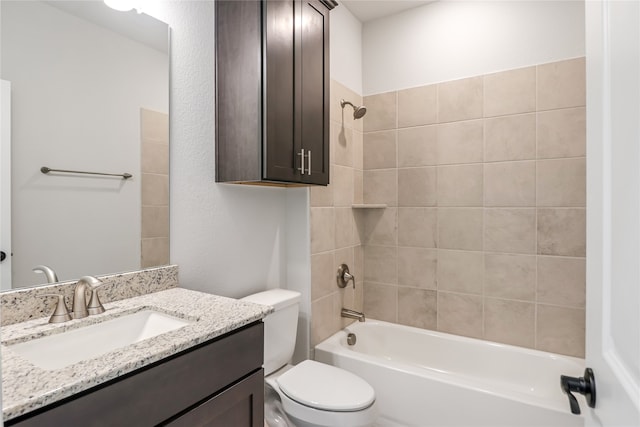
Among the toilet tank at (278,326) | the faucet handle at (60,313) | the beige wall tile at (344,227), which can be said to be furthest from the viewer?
the beige wall tile at (344,227)

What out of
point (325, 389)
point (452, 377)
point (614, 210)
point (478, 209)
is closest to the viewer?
point (614, 210)

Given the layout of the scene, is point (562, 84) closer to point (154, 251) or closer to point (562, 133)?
point (562, 133)

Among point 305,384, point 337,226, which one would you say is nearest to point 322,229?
point 337,226

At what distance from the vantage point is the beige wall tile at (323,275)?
2095 mm

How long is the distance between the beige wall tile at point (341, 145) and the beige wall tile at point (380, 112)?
230mm

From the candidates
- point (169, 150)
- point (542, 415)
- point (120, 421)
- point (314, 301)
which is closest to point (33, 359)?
point (120, 421)

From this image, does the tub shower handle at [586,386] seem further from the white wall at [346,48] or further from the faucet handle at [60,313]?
the white wall at [346,48]

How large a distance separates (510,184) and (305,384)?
166 cm

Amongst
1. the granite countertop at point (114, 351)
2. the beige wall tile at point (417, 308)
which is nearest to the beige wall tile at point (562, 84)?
the beige wall tile at point (417, 308)

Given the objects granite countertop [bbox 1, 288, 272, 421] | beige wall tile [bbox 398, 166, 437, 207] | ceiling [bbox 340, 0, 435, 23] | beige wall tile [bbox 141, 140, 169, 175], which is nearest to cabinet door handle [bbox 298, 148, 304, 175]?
beige wall tile [bbox 141, 140, 169, 175]

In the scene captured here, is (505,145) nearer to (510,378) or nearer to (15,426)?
(510,378)

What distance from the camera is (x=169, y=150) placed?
58.0 inches

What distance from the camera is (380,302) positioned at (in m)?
2.58

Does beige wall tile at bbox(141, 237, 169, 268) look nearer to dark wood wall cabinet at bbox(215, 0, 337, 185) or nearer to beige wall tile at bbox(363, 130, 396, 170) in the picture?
dark wood wall cabinet at bbox(215, 0, 337, 185)
